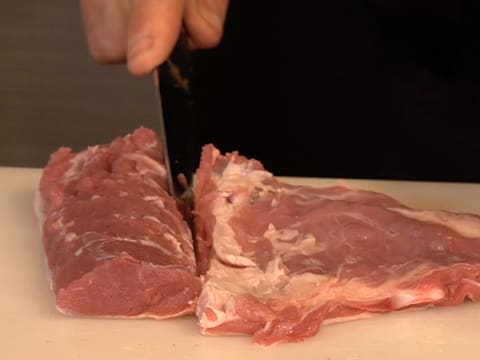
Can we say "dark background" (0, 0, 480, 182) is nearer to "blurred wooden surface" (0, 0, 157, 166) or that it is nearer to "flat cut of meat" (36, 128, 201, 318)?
"flat cut of meat" (36, 128, 201, 318)

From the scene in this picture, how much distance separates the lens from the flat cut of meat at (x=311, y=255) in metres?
1.63

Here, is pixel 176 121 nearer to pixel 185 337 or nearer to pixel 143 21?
pixel 143 21

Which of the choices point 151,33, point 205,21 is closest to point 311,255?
point 151,33

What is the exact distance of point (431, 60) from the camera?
2275mm

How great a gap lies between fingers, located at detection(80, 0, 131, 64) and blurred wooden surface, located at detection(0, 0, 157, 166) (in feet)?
3.95

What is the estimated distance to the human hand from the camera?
5.80ft

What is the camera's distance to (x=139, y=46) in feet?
5.66

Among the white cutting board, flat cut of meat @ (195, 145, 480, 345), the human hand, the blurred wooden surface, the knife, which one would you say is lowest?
the blurred wooden surface

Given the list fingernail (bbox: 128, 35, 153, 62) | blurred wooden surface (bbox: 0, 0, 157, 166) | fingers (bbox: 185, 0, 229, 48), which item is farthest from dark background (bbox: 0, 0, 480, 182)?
blurred wooden surface (bbox: 0, 0, 157, 166)

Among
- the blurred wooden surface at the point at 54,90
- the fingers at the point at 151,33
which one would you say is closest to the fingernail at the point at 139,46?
the fingers at the point at 151,33

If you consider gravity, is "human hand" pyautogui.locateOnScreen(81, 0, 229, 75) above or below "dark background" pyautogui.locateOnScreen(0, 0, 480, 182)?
above

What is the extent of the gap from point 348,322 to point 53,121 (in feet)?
6.11

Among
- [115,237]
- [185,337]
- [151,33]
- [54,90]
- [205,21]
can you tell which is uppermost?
[151,33]

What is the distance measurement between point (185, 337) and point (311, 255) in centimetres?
26
